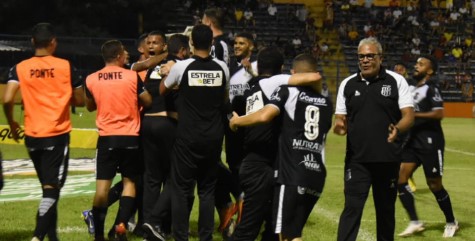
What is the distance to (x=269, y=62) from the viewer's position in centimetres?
796

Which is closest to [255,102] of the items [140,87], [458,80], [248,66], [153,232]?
[248,66]

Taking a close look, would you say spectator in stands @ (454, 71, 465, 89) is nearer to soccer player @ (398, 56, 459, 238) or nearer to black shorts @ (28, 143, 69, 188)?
soccer player @ (398, 56, 459, 238)

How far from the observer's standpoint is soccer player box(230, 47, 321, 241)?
310 inches

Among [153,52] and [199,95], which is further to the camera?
[153,52]

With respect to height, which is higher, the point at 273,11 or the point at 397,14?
the point at 273,11

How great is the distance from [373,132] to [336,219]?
3.41 metres

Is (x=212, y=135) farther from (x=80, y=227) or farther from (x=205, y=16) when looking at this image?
(x=80, y=227)

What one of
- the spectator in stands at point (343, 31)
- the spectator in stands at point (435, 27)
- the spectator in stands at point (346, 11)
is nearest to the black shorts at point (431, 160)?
the spectator in stands at point (343, 31)

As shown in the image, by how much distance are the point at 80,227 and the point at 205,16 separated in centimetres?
290

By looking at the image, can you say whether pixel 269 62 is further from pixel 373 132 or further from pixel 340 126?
pixel 373 132

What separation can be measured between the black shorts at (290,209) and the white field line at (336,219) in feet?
8.30

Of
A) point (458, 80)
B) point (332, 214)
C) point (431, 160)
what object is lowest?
point (458, 80)

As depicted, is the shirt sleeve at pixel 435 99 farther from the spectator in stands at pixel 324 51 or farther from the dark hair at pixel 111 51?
the spectator in stands at pixel 324 51

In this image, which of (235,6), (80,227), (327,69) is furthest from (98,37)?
(80,227)
